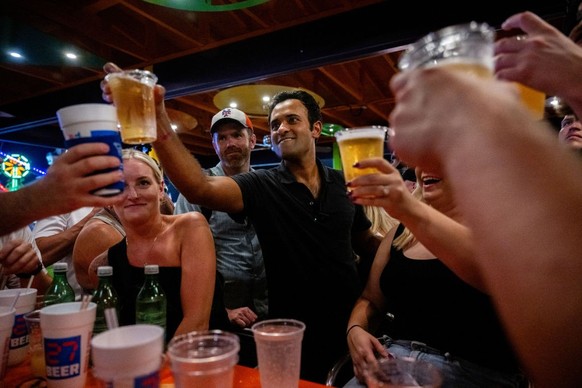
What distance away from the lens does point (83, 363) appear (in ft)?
3.28

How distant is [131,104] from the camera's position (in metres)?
1.15

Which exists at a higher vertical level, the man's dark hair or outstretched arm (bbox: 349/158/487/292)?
the man's dark hair

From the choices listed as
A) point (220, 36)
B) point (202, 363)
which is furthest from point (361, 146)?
point (220, 36)

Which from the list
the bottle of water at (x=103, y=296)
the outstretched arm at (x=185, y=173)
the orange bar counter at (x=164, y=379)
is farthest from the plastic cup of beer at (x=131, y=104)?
the orange bar counter at (x=164, y=379)

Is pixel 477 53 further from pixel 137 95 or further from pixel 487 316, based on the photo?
pixel 487 316

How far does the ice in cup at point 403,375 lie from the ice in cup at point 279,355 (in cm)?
21

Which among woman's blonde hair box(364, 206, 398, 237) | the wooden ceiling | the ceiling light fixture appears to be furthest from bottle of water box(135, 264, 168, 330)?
the ceiling light fixture

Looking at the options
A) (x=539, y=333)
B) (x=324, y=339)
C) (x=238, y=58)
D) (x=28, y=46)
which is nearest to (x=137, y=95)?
(x=539, y=333)

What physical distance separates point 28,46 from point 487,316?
5764 mm

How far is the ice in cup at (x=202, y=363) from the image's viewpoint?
764 millimetres

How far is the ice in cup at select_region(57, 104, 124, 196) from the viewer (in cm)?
97

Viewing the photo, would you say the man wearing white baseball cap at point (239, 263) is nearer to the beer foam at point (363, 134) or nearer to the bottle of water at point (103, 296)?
the bottle of water at point (103, 296)

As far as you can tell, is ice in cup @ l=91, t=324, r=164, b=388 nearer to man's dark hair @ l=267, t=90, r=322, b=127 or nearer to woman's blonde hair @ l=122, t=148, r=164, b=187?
woman's blonde hair @ l=122, t=148, r=164, b=187

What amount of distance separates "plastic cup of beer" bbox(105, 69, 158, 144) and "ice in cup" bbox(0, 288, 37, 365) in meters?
0.74
